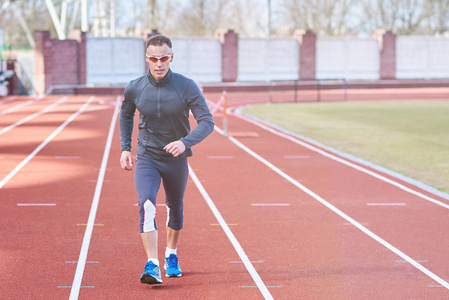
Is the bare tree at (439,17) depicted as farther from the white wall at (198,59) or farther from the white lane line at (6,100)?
the white lane line at (6,100)

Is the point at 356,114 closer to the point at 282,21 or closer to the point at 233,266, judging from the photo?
the point at 233,266

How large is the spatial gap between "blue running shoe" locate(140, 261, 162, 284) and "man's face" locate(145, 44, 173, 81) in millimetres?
1512

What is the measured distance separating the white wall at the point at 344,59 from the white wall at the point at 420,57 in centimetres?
221

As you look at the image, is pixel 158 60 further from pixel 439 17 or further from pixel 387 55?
pixel 439 17

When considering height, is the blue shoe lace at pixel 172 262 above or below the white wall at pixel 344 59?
below

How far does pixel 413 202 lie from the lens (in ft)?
35.2

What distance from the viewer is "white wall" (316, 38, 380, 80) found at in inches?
1970

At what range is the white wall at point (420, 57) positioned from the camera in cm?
5206

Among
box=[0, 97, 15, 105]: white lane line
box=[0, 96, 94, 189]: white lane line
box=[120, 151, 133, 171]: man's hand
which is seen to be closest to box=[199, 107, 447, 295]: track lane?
box=[120, 151, 133, 171]: man's hand

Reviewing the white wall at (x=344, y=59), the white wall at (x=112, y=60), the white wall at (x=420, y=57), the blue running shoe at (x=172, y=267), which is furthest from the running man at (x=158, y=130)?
the white wall at (x=420, y=57)

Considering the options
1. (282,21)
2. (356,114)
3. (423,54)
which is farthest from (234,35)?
(282,21)

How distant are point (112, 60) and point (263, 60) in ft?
31.8

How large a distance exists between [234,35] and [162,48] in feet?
139

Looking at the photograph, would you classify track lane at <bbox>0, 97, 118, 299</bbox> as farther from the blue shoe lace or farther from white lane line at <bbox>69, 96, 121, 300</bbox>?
the blue shoe lace
